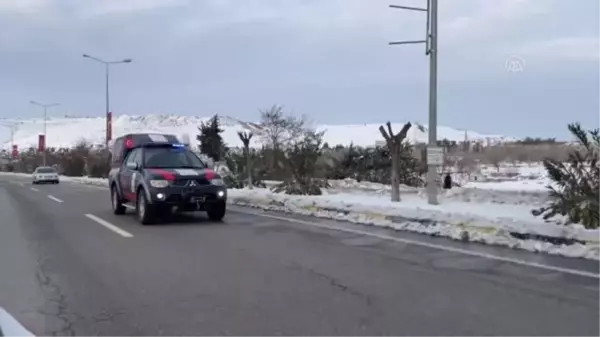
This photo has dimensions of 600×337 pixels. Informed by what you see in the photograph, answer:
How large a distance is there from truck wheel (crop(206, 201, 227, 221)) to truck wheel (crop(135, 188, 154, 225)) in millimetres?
1420

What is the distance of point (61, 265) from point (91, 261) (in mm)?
448

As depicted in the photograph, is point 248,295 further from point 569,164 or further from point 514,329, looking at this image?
point 569,164

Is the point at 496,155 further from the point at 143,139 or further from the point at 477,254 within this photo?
the point at 477,254

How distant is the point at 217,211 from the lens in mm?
16453

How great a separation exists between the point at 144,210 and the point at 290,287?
819cm

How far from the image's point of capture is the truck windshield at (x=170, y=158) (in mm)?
16516

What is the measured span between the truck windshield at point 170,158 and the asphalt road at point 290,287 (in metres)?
Result: 3.42

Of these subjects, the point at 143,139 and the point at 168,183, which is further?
the point at 143,139

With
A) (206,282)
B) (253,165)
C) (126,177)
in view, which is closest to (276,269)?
(206,282)

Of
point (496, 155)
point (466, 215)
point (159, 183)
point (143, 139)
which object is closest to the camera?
point (466, 215)

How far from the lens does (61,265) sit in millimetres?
10102

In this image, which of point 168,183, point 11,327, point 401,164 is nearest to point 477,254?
point 11,327

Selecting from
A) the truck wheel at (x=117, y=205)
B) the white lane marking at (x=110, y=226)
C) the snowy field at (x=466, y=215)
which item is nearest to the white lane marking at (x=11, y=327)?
the white lane marking at (x=110, y=226)

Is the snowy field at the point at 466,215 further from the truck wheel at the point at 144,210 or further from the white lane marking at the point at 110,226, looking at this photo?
the white lane marking at the point at 110,226
